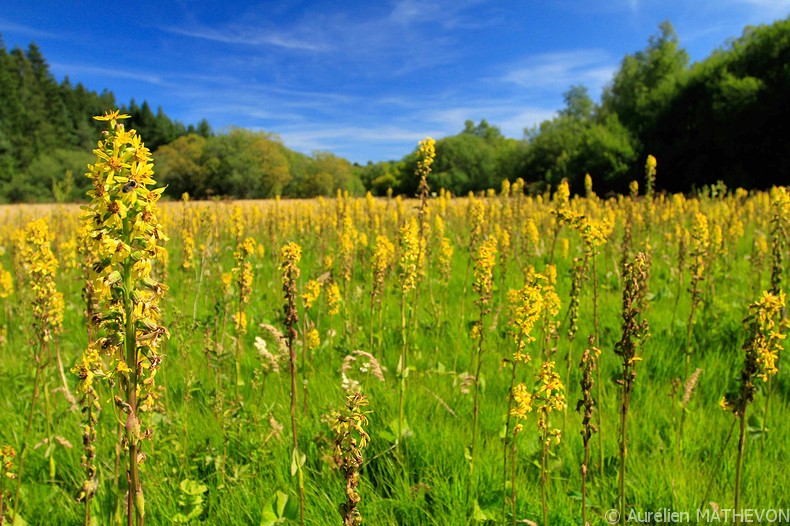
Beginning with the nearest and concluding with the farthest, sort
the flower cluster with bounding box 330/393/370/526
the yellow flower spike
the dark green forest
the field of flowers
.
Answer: the yellow flower spike → the field of flowers → the flower cluster with bounding box 330/393/370/526 → the dark green forest

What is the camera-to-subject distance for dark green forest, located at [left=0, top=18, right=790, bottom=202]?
2856cm

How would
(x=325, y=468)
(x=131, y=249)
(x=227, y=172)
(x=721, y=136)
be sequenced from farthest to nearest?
(x=227, y=172), (x=721, y=136), (x=325, y=468), (x=131, y=249)

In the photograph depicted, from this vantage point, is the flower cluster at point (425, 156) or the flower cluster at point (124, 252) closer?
the flower cluster at point (124, 252)

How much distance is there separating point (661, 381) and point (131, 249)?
14.1 feet

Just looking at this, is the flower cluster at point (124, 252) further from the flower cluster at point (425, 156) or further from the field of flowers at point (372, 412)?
the flower cluster at point (425, 156)

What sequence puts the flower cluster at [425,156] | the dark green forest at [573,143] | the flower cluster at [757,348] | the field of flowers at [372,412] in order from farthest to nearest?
the dark green forest at [573,143] < the flower cluster at [425,156] < the flower cluster at [757,348] < the field of flowers at [372,412]

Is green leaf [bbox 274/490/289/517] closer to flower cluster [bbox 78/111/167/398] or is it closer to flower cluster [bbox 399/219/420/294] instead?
flower cluster [bbox 78/111/167/398]

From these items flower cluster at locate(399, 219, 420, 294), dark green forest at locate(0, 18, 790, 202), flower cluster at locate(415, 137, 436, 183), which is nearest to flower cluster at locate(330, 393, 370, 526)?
flower cluster at locate(399, 219, 420, 294)

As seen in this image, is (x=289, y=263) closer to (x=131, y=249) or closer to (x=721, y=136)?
(x=131, y=249)

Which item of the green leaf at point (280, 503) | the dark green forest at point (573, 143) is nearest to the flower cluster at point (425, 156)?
the green leaf at point (280, 503)

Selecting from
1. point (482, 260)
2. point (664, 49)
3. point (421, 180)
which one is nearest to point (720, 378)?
point (482, 260)

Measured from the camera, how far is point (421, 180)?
3.27m

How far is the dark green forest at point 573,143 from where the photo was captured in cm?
2856

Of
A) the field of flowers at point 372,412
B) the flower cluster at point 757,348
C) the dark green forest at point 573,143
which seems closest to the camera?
the field of flowers at point 372,412
